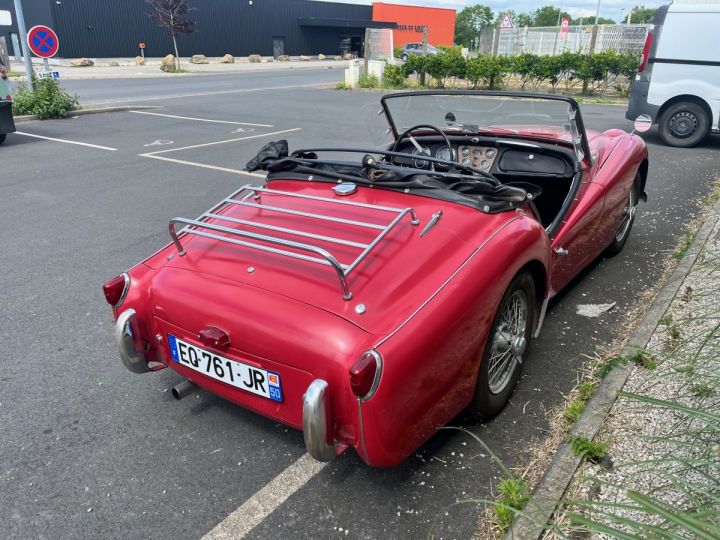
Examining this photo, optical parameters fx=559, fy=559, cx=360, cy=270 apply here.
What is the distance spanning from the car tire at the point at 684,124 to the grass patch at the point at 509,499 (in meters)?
9.24

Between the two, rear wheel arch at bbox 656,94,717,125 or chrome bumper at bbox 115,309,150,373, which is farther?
rear wheel arch at bbox 656,94,717,125

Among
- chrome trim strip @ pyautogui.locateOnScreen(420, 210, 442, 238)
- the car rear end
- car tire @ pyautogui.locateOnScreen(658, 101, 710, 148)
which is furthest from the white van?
the car rear end

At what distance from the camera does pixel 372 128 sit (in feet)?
15.0

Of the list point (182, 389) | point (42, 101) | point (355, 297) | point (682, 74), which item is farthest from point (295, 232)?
point (42, 101)

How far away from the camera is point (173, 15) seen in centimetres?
3872

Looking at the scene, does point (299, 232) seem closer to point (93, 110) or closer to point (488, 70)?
point (93, 110)

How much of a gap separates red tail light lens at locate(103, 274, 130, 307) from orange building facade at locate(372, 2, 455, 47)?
5920 centimetres

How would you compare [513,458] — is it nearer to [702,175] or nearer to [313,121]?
[702,175]

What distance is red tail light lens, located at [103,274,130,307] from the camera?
2650mm

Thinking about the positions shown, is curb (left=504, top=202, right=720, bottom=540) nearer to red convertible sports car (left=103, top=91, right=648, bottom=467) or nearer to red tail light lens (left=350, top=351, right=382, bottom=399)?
red convertible sports car (left=103, top=91, right=648, bottom=467)

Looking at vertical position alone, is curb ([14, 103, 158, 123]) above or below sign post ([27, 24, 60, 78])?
below

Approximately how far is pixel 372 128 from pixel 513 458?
9.70ft

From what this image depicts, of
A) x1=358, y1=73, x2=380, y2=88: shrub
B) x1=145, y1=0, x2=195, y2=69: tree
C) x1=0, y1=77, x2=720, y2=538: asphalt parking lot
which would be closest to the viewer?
x1=0, y1=77, x2=720, y2=538: asphalt parking lot

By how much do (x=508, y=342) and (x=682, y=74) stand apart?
28.2ft
